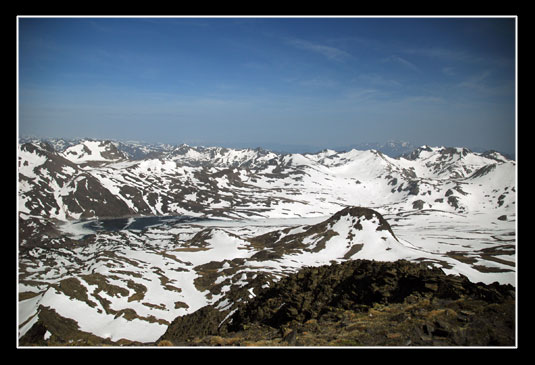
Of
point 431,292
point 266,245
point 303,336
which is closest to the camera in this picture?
point 303,336

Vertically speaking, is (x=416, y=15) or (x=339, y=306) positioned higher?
(x=416, y=15)

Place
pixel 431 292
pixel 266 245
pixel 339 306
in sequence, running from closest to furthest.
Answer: pixel 431 292 → pixel 339 306 → pixel 266 245

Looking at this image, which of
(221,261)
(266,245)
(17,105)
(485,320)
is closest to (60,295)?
(221,261)

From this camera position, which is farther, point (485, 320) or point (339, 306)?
point (339, 306)
